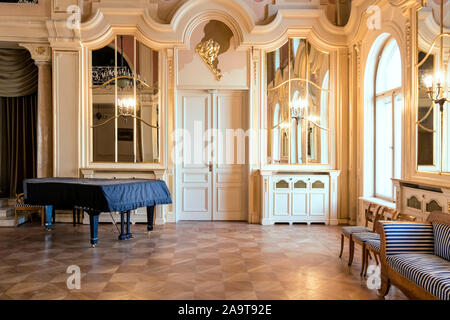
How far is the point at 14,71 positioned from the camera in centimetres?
820

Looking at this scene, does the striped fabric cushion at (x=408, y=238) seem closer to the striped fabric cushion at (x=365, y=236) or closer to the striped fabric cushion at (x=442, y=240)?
the striped fabric cushion at (x=442, y=240)

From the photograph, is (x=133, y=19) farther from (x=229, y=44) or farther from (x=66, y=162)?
(x=66, y=162)

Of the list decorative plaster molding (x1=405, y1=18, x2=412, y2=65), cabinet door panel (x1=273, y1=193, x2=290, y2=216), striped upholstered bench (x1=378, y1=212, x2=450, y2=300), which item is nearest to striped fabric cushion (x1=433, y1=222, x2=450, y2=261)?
striped upholstered bench (x1=378, y1=212, x2=450, y2=300)

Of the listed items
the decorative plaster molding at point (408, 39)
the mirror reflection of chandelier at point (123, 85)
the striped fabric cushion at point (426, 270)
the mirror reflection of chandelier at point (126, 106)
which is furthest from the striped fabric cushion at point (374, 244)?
the mirror reflection of chandelier at point (126, 106)

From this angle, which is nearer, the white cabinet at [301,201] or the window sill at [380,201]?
the window sill at [380,201]

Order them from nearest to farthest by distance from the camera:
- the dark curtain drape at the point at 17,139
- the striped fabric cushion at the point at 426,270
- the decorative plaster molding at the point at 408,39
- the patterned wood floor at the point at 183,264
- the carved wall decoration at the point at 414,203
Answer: the striped fabric cushion at the point at 426,270 < the patterned wood floor at the point at 183,264 < the carved wall decoration at the point at 414,203 < the decorative plaster molding at the point at 408,39 < the dark curtain drape at the point at 17,139

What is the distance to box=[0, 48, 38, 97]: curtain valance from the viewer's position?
8.17 metres

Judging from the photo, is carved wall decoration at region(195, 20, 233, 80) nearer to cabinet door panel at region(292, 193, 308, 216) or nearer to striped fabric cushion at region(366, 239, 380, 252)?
cabinet door panel at region(292, 193, 308, 216)

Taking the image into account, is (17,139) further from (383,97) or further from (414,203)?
(414,203)

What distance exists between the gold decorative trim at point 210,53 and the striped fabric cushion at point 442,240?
498 centimetres

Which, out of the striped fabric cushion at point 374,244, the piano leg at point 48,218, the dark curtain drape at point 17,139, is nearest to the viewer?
the striped fabric cushion at point 374,244

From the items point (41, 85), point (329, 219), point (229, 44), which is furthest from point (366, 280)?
point (41, 85)

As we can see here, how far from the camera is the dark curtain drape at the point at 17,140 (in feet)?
27.7

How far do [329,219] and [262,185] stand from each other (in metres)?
1.46
